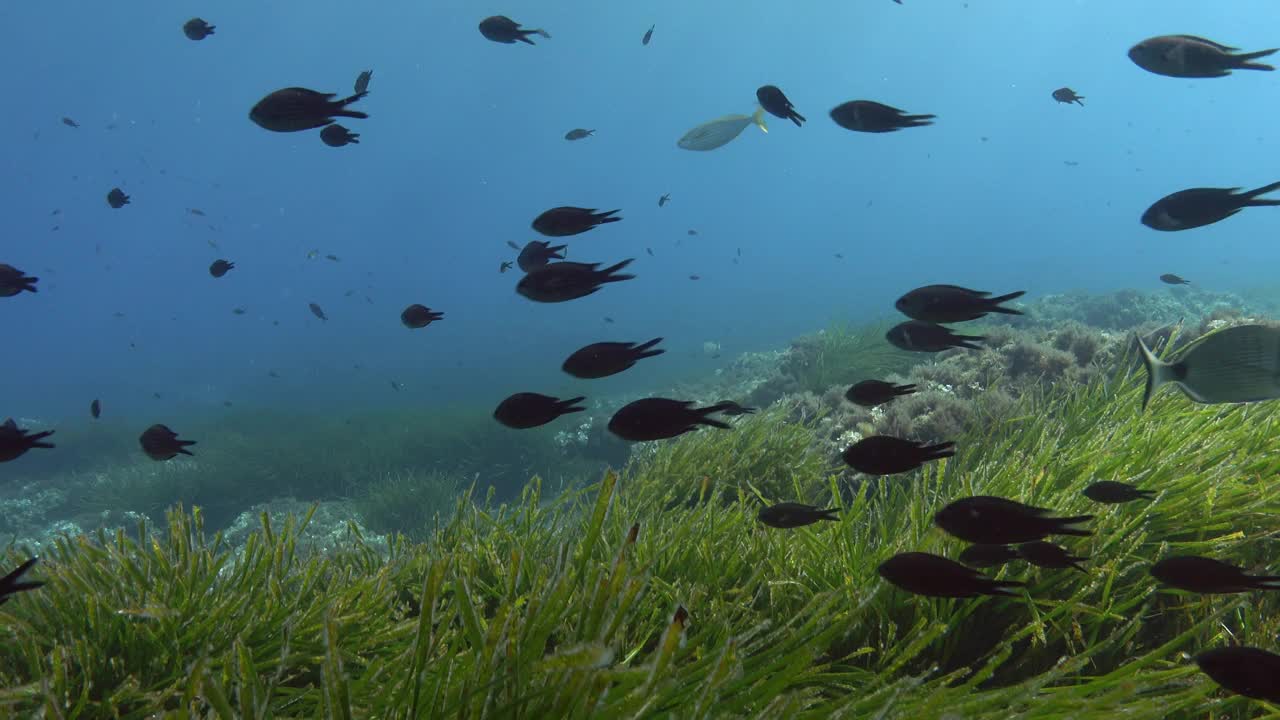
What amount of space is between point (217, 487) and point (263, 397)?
33.4 metres

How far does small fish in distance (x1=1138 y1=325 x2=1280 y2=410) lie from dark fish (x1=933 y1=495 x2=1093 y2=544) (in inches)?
43.3

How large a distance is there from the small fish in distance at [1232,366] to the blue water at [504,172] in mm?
24105

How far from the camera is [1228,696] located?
180 centimetres

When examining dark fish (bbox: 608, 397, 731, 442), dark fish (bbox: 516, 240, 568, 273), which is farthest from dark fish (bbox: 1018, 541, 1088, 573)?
dark fish (bbox: 516, 240, 568, 273)

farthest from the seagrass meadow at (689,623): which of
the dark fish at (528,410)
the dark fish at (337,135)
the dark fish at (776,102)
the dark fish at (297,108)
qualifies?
the dark fish at (337,135)

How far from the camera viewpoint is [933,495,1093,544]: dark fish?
1.71m

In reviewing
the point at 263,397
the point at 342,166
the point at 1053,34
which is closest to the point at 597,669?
the point at 263,397

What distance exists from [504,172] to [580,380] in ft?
447

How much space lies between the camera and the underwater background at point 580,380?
1869mm

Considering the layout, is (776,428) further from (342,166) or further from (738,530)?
(342,166)

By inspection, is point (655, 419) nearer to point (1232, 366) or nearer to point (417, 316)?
point (1232, 366)

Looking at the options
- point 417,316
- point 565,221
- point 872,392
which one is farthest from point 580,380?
point 872,392

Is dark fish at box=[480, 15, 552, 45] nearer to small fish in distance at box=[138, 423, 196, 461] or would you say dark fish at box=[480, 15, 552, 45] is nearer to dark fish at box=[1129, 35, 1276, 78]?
small fish in distance at box=[138, 423, 196, 461]

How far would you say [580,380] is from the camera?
28188mm
